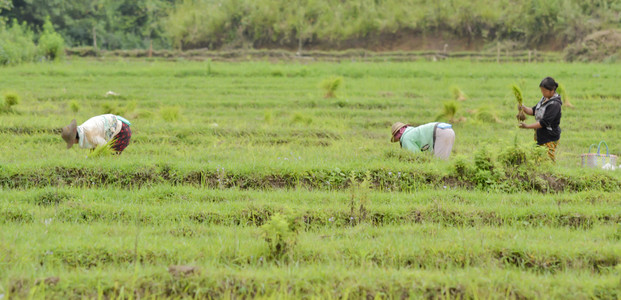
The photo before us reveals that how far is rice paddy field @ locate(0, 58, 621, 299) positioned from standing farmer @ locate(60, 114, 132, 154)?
30 cm

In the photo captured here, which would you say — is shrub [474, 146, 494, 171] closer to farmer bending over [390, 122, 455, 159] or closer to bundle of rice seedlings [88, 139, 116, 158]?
farmer bending over [390, 122, 455, 159]

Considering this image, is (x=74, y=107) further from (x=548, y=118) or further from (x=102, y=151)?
(x=548, y=118)

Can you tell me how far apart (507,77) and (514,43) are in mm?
13621

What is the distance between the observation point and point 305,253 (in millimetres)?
4758

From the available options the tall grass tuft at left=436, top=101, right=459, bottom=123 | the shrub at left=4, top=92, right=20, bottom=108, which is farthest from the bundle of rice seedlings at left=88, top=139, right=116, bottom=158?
the tall grass tuft at left=436, top=101, right=459, bottom=123

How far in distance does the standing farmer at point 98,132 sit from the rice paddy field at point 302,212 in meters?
0.30

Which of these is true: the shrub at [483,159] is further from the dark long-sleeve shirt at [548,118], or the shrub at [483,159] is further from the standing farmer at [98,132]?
the standing farmer at [98,132]

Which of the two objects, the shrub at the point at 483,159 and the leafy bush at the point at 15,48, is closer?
the shrub at the point at 483,159

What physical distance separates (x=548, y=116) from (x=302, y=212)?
3474 millimetres

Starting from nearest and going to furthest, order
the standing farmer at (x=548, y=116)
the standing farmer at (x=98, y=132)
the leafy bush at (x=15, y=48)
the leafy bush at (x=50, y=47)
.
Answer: the standing farmer at (x=548, y=116) → the standing farmer at (x=98, y=132) → the leafy bush at (x=15, y=48) → the leafy bush at (x=50, y=47)

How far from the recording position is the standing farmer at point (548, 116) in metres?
7.25

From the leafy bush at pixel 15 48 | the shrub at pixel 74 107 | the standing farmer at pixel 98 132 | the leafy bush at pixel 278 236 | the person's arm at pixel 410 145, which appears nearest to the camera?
the leafy bush at pixel 278 236

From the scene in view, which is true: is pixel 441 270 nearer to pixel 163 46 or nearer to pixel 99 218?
pixel 99 218

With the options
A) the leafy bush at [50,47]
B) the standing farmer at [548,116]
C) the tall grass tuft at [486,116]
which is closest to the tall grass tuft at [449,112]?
the tall grass tuft at [486,116]
